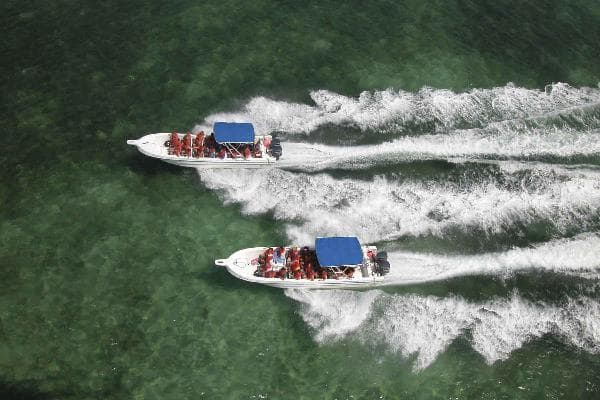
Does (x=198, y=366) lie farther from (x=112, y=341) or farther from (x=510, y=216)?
(x=510, y=216)

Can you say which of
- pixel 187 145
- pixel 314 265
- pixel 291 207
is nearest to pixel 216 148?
pixel 187 145

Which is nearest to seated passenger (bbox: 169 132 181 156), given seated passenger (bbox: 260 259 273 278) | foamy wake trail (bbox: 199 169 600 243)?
foamy wake trail (bbox: 199 169 600 243)

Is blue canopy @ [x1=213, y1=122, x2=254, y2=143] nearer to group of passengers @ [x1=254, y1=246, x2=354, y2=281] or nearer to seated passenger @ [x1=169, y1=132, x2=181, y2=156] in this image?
seated passenger @ [x1=169, y1=132, x2=181, y2=156]

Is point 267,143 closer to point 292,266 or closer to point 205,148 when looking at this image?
point 205,148

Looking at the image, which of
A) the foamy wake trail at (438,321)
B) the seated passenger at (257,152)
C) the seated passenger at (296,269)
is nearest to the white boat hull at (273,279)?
the seated passenger at (296,269)

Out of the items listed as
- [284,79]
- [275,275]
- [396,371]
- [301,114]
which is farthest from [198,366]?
[284,79]

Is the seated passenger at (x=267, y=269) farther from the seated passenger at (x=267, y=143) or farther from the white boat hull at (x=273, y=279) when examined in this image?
the seated passenger at (x=267, y=143)

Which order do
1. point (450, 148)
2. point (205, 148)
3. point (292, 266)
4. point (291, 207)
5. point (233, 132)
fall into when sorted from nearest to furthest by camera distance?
point (292, 266), point (291, 207), point (233, 132), point (205, 148), point (450, 148)
